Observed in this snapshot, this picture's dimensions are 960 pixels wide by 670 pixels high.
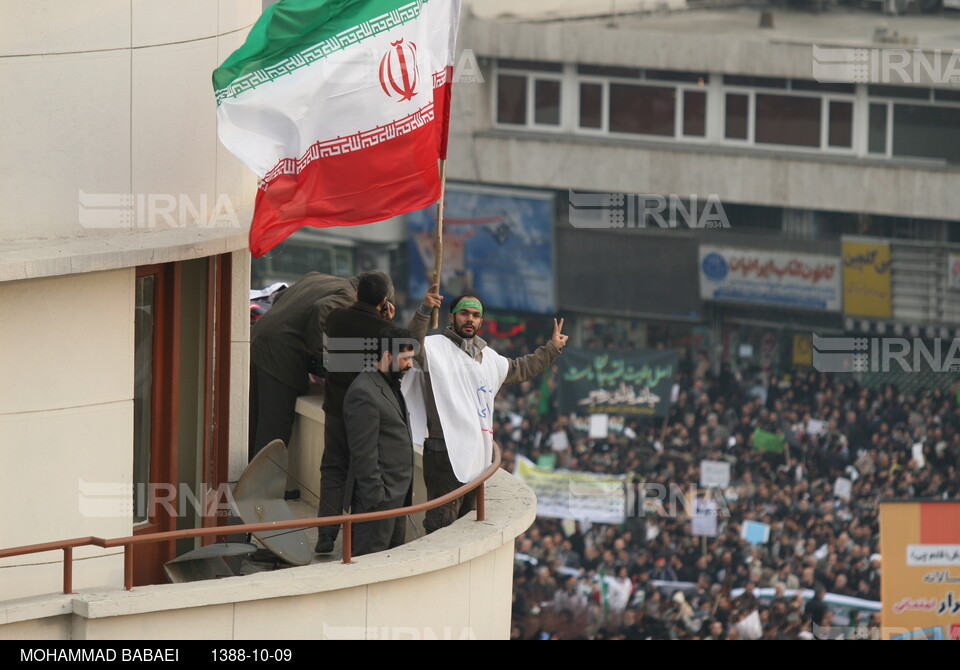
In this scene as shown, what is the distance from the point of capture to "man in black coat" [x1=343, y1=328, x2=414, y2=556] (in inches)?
373

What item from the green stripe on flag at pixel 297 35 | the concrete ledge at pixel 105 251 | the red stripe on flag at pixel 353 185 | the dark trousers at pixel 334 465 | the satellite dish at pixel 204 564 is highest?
the green stripe on flag at pixel 297 35

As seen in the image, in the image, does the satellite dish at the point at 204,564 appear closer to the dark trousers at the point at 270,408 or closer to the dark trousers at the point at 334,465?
the dark trousers at the point at 334,465

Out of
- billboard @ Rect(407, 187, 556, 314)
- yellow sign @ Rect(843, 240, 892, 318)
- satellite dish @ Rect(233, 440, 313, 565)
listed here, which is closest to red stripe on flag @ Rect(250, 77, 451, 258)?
satellite dish @ Rect(233, 440, 313, 565)

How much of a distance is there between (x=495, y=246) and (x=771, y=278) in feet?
20.3

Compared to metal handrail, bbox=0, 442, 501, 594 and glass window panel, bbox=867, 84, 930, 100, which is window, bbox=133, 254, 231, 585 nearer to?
metal handrail, bbox=0, 442, 501, 594

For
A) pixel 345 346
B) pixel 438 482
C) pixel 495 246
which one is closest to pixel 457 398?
pixel 438 482

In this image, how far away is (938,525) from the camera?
17.5 meters

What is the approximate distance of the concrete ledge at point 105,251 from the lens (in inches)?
336

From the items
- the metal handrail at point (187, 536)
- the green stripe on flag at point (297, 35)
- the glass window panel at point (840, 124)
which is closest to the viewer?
the metal handrail at point (187, 536)

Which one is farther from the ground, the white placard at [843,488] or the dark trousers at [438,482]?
the dark trousers at [438,482]

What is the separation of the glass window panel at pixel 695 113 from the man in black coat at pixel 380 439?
25793 millimetres

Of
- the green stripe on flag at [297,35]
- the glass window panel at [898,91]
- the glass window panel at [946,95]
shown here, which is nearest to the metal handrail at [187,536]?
the green stripe on flag at [297,35]

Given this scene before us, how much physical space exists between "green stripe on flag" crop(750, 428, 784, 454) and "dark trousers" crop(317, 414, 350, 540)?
16.2 meters

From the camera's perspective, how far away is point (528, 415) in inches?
1086
